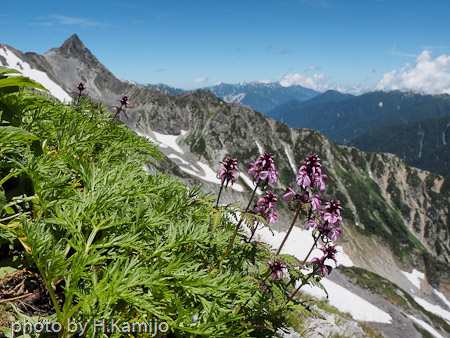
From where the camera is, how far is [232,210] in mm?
4555

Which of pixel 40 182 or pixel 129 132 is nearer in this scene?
pixel 40 182

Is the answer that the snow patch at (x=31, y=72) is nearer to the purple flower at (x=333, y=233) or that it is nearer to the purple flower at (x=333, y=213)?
the purple flower at (x=333, y=213)

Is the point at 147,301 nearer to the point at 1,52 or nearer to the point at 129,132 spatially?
the point at 129,132

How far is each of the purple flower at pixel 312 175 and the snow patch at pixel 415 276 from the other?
169 m

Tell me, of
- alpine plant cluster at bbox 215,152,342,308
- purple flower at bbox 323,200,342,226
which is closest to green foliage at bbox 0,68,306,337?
alpine plant cluster at bbox 215,152,342,308

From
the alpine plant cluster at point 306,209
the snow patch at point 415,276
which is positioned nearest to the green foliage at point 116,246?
the alpine plant cluster at point 306,209

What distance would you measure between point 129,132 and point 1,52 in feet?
728

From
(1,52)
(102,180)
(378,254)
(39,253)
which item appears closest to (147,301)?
(39,253)

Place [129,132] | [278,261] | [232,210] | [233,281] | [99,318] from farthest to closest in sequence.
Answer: [129,132] < [232,210] < [278,261] < [233,281] < [99,318]

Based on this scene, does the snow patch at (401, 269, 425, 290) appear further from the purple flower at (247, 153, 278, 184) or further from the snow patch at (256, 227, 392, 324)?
the purple flower at (247, 153, 278, 184)

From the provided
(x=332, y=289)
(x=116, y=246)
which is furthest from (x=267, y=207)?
(x=332, y=289)

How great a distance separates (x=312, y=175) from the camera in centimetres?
415

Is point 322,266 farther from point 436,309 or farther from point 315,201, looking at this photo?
point 436,309

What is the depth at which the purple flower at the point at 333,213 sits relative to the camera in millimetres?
4152
